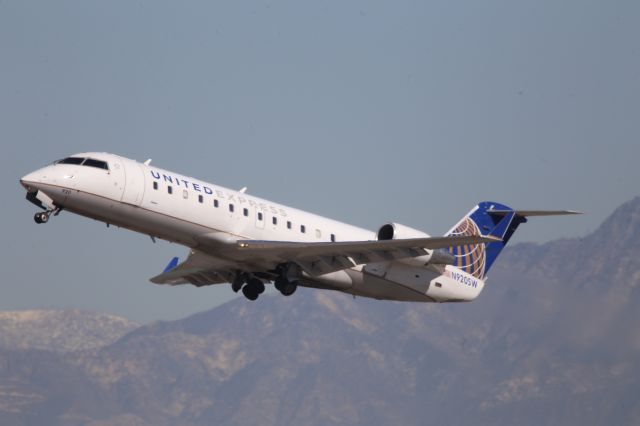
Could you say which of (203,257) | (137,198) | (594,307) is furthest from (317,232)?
(594,307)

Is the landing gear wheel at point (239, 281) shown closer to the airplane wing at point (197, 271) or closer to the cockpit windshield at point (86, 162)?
the airplane wing at point (197, 271)

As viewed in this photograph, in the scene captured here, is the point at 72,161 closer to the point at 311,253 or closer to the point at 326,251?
the point at 311,253

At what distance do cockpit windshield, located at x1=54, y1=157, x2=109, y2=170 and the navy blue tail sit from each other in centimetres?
1217

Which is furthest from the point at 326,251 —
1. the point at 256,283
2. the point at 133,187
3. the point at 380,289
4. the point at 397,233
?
the point at 133,187

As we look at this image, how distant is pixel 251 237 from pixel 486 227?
9.73 metres

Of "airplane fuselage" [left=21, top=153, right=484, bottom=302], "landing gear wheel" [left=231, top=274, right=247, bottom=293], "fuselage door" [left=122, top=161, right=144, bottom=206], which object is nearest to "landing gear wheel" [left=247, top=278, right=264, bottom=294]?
"landing gear wheel" [left=231, top=274, right=247, bottom=293]

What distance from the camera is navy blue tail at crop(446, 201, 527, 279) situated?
123ft

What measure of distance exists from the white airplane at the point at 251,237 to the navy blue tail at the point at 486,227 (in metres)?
0.09

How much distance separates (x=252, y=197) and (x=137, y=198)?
12.1ft

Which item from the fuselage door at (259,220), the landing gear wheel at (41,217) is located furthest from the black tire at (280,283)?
the landing gear wheel at (41,217)

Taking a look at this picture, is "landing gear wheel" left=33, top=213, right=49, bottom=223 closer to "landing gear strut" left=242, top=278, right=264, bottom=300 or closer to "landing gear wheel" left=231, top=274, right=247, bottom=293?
"landing gear wheel" left=231, top=274, right=247, bottom=293

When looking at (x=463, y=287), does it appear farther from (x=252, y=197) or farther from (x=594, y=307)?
(x=594, y=307)

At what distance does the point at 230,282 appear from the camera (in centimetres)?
3534

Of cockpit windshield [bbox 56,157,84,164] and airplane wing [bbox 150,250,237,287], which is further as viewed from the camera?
airplane wing [bbox 150,250,237,287]
